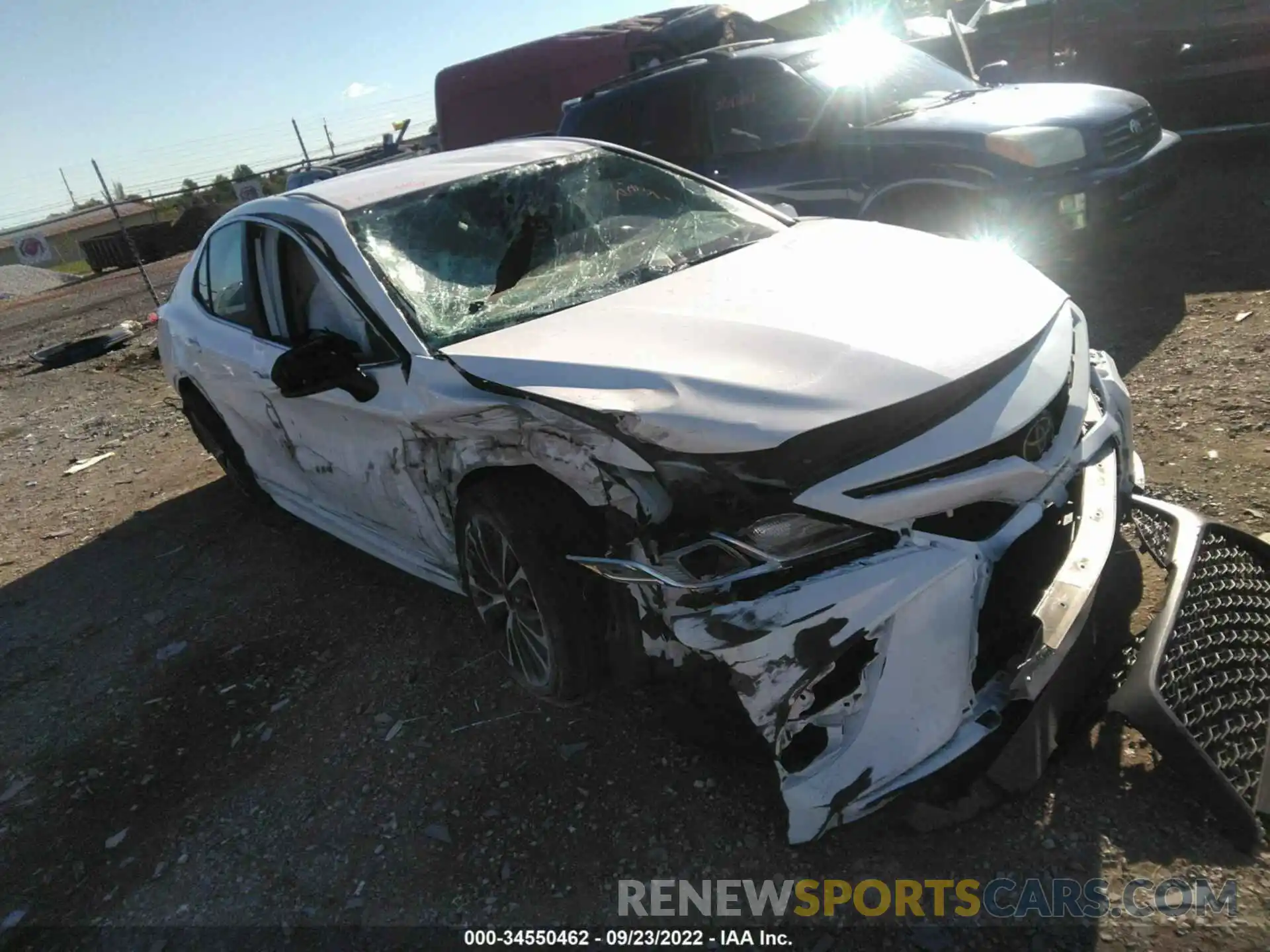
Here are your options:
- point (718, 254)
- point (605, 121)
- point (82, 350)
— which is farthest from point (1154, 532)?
point (82, 350)

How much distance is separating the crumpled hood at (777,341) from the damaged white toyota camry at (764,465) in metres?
0.01

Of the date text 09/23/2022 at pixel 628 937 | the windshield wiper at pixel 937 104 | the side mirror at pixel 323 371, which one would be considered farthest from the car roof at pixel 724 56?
the date text 09/23/2022 at pixel 628 937

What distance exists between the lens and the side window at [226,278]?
3926 millimetres

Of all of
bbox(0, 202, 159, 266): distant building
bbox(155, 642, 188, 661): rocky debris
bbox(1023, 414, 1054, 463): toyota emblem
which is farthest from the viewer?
bbox(0, 202, 159, 266): distant building

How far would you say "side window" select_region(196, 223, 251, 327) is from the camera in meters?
3.93

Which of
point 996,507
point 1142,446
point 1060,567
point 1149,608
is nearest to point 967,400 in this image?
point 996,507

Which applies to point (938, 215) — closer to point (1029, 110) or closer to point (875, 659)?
point (1029, 110)

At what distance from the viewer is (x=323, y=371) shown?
2891 millimetres

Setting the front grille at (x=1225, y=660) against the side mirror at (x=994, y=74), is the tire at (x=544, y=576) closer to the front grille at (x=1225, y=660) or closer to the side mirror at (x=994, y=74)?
the front grille at (x=1225, y=660)

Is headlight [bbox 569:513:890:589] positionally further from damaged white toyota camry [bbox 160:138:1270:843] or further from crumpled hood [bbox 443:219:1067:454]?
crumpled hood [bbox 443:219:1067:454]

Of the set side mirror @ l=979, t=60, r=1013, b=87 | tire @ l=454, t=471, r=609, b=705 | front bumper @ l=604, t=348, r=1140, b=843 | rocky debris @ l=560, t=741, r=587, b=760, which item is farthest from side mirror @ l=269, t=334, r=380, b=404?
side mirror @ l=979, t=60, r=1013, b=87

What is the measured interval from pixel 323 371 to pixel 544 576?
1.00 m

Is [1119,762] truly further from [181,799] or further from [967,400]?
[181,799]

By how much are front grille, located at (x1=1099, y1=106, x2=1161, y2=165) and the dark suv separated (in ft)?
0.04
